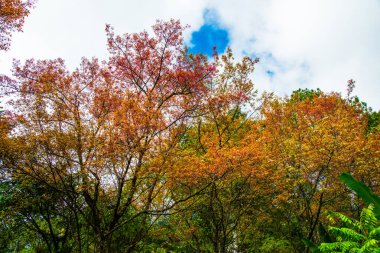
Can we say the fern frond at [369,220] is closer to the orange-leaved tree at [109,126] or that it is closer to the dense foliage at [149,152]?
the dense foliage at [149,152]

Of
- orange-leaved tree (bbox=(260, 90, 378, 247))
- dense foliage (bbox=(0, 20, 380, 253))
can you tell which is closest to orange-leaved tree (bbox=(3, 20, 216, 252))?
dense foliage (bbox=(0, 20, 380, 253))

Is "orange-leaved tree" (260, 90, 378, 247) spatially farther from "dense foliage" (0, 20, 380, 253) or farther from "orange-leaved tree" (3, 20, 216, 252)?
"orange-leaved tree" (3, 20, 216, 252)

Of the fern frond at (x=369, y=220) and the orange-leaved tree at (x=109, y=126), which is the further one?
the orange-leaved tree at (x=109, y=126)

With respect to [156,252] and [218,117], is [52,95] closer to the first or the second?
[218,117]

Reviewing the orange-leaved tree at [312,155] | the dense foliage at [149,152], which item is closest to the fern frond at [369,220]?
the dense foliage at [149,152]

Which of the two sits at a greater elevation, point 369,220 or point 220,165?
point 220,165

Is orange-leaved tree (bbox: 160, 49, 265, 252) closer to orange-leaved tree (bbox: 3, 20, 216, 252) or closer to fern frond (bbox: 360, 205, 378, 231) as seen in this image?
orange-leaved tree (bbox: 3, 20, 216, 252)

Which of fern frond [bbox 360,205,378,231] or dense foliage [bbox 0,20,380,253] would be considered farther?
dense foliage [bbox 0,20,380,253]

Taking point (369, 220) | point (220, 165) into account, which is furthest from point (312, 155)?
point (369, 220)

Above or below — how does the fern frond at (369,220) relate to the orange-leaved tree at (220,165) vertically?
below

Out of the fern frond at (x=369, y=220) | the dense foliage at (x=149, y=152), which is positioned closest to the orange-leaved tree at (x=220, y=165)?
the dense foliage at (x=149, y=152)

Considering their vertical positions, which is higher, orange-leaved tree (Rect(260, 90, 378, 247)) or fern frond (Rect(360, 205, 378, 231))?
orange-leaved tree (Rect(260, 90, 378, 247))

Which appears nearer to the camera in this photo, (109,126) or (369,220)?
(369,220)

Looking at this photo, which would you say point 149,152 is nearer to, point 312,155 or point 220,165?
point 220,165
